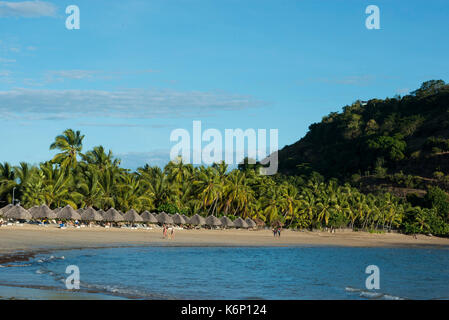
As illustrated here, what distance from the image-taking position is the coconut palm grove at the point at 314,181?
60.8 m

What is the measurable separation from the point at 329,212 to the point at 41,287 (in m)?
77.9

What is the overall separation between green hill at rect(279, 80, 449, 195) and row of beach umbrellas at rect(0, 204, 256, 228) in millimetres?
75770

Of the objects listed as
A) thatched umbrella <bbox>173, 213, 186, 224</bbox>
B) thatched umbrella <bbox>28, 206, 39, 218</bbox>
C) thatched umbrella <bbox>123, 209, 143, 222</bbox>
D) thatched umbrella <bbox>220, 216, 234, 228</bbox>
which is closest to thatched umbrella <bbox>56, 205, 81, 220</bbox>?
thatched umbrella <bbox>28, 206, 39, 218</bbox>

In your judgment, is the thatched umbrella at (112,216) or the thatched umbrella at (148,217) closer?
the thatched umbrella at (112,216)

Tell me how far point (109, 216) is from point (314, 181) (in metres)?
75.7

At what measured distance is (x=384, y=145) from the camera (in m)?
148

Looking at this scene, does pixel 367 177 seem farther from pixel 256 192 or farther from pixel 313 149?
pixel 256 192

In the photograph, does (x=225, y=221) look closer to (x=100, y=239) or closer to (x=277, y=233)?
(x=277, y=233)

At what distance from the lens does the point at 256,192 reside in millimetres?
82812

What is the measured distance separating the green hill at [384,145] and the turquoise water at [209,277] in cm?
10213

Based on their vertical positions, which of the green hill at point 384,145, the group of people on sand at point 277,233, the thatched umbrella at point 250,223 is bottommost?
the group of people on sand at point 277,233

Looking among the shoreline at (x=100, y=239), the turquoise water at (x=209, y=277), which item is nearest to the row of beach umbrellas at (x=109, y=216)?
the shoreline at (x=100, y=239)

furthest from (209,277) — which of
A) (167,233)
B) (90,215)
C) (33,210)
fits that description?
(33,210)
